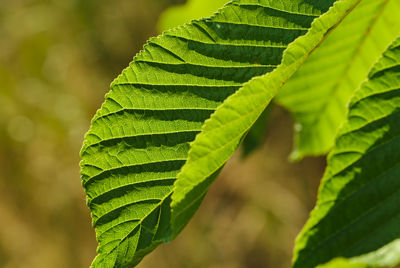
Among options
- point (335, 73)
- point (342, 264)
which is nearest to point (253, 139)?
point (335, 73)

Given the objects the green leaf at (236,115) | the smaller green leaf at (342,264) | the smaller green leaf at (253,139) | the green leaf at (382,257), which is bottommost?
the smaller green leaf at (342,264)

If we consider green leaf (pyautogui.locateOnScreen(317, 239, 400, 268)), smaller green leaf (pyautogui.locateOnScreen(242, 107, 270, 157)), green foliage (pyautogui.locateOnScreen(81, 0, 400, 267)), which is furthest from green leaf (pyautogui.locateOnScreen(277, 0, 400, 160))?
green leaf (pyautogui.locateOnScreen(317, 239, 400, 268))

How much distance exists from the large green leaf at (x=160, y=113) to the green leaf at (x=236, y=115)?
3.1 inches

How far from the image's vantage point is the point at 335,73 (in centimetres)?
99

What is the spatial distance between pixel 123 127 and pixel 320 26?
0.28 meters

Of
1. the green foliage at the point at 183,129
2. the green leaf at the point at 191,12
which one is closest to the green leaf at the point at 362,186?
the green foliage at the point at 183,129

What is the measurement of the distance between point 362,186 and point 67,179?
3.91 m

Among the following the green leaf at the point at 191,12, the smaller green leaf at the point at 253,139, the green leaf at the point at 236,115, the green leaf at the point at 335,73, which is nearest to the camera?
the green leaf at the point at 236,115

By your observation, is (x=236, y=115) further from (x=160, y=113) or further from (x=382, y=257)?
(x=382, y=257)

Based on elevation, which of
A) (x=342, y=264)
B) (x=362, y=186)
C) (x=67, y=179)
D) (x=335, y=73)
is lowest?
(x=342, y=264)

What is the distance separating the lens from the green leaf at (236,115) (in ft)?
1.74

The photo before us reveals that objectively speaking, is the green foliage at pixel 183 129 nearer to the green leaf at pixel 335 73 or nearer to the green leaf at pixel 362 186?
the green leaf at pixel 362 186

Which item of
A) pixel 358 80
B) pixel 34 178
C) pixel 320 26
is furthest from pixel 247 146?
pixel 34 178

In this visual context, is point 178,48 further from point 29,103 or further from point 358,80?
point 29,103
